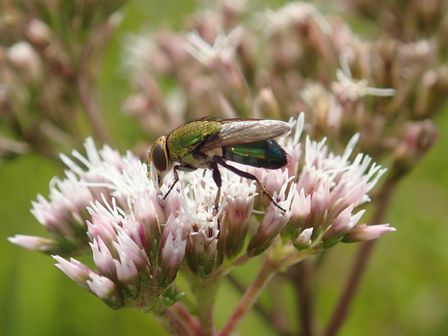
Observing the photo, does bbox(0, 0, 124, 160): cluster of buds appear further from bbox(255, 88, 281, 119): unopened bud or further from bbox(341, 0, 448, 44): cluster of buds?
bbox(341, 0, 448, 44): cluster of buds

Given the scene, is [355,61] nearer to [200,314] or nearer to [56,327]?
[200,314]

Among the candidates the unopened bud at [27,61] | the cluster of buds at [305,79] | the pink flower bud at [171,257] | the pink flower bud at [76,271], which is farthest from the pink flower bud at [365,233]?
the unopened bud at [27,61]

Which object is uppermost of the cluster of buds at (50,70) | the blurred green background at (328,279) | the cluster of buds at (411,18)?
the cluster of buds at (50,70)

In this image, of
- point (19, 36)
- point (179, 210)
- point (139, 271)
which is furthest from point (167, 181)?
point (19, 36)

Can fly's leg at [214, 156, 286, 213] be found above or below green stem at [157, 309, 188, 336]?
above

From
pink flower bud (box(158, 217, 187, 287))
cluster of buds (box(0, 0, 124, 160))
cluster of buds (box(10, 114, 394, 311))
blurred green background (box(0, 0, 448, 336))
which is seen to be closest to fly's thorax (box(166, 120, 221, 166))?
cluster of buds (box(10, 114, 394, 311))

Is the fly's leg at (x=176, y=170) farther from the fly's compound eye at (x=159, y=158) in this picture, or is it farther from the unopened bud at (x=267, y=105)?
the unopened bud at (x=267, y=105)
